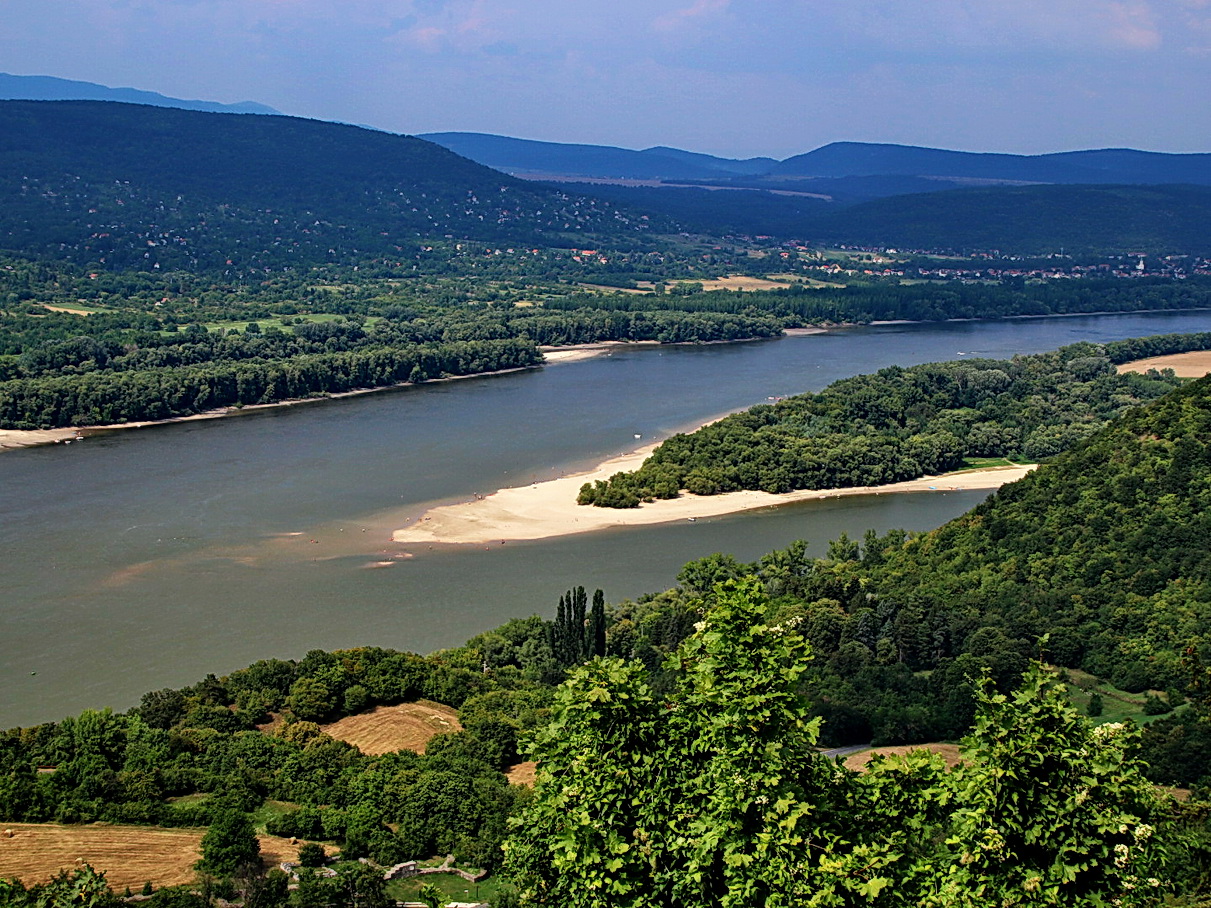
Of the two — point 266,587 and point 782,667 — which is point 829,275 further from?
point 782,667

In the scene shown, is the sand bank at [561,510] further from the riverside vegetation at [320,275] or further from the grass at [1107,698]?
the riverside vegetation at [320,275]

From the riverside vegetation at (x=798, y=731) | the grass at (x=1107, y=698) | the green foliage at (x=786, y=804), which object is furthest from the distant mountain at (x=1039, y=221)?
the green foliage at (x=786, y=804)

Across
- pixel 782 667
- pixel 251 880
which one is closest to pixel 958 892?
pixel 782 667

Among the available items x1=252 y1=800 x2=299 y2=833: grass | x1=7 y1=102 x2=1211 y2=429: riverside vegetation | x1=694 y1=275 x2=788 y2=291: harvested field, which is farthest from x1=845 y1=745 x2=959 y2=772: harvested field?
x1=694 y1=275 x2=788 y2=291: harvested field

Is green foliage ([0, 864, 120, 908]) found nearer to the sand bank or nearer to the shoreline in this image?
the sand bank

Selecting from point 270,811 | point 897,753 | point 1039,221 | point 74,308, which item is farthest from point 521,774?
point 1039,221

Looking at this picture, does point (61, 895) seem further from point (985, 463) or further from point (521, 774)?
point (985, 463)
